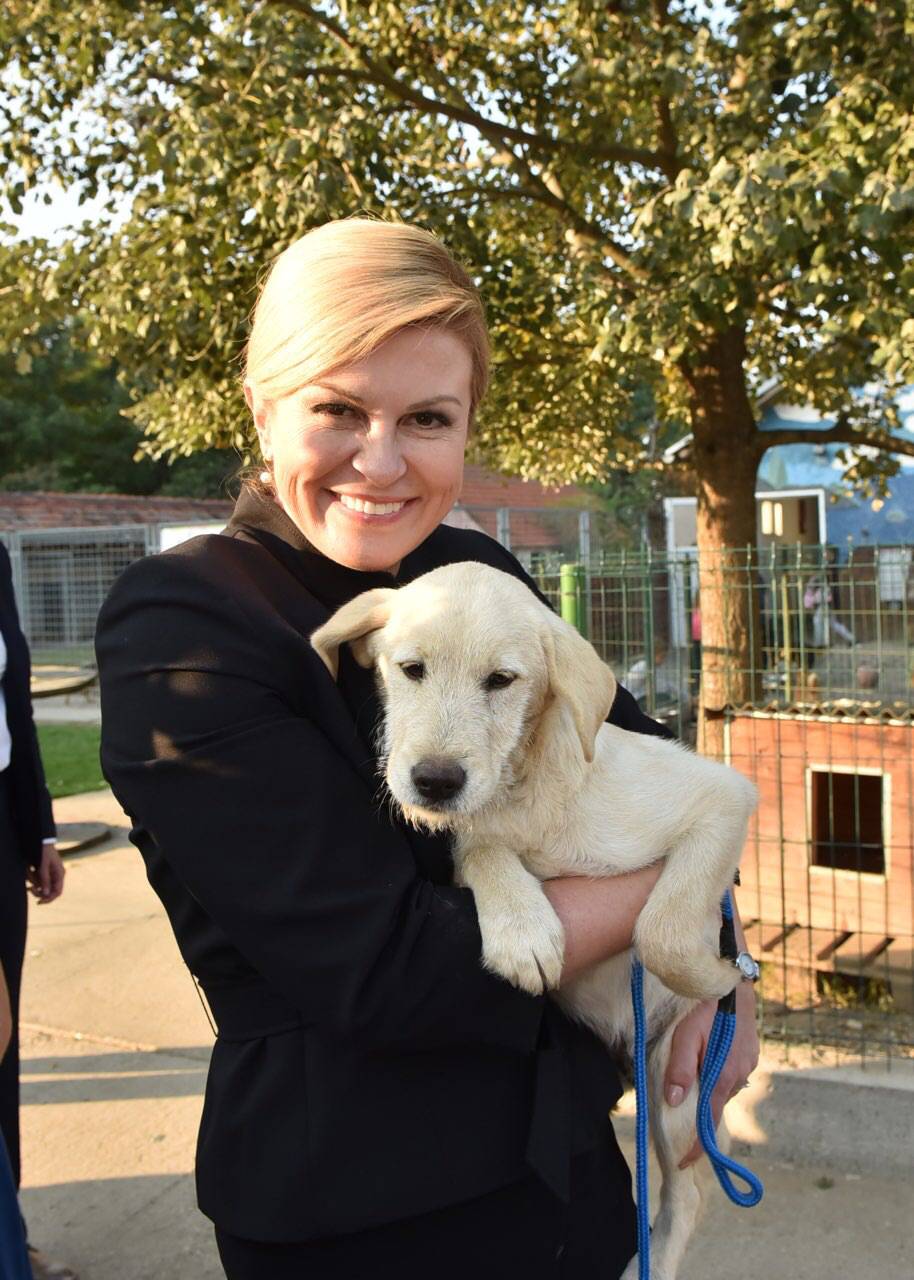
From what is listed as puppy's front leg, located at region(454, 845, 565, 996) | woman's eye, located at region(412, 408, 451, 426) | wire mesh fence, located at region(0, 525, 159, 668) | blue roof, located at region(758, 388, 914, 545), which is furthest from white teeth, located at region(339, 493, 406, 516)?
wire mesh fence, located at region(0, 525, 159, 668)

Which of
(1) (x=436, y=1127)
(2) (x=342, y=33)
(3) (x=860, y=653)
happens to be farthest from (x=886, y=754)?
(2) (x=342, y=33)

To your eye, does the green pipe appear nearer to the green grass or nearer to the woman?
the woman

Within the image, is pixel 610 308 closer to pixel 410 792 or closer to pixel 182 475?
pixel 410 792

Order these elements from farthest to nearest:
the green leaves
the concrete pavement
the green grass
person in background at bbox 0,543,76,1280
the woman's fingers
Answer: the green grass < the green leaves < the concrete pavement < person in background at bbox 0,543,76,1280 < the woman's fingers

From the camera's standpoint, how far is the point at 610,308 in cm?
577

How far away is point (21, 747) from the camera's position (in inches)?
157

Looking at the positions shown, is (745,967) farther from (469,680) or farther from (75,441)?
(75,441)

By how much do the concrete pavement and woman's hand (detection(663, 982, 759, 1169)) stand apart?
207 centimetres

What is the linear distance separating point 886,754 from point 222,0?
554cm

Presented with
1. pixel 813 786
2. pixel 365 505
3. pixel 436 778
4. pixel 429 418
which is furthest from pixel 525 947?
pixel 813 786

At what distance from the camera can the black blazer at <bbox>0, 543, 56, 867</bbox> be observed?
13.0 ft

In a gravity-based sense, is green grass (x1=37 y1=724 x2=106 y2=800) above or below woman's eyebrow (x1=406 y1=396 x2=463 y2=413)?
below

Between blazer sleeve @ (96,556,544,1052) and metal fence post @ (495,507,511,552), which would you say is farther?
metal fence post @ (495,507,511,552)

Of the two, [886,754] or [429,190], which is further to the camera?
[429,190]
